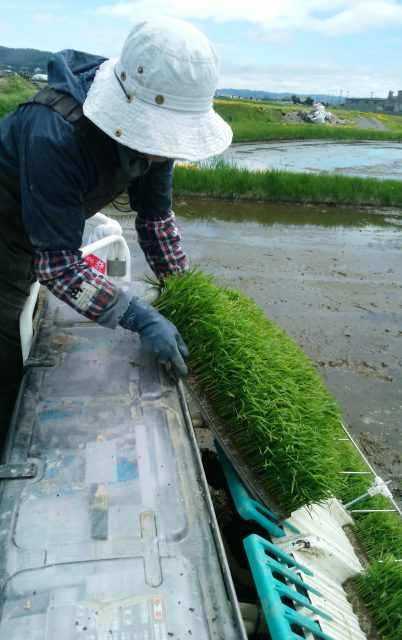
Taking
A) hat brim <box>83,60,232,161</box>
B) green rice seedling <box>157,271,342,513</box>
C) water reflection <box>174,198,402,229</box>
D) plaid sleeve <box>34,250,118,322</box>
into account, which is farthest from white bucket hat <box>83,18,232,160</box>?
water reflection <box>174,198,402,229</box>

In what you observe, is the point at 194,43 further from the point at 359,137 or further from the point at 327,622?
the point at 359,137

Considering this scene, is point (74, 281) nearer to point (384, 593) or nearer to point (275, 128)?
point (384, 593)

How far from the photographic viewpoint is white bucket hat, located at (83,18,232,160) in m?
1.57

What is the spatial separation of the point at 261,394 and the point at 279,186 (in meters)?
9.31

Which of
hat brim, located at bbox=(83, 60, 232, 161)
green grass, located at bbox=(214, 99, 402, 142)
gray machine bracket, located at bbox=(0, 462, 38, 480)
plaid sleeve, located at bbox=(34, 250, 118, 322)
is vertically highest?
green grass, located at bbox=(214, 99, 402, 142)

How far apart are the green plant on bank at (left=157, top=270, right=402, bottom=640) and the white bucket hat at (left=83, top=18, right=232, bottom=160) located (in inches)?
29.1

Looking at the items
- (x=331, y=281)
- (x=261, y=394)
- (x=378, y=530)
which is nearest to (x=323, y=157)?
(x=331, y=281)

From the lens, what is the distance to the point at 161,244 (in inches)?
97.6

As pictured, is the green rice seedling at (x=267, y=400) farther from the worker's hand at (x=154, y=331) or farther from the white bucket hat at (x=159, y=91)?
the white bucket hat at (x=159, y=91)

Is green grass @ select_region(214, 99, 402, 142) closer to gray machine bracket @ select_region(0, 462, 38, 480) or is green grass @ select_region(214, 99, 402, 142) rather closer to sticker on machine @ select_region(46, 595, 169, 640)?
gray machine bracket @ select_region(0, 462, 38, 480)

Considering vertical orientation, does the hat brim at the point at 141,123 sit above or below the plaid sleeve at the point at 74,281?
above

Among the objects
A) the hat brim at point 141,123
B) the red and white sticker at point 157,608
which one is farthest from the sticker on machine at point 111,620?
the hat brim at point 141,123

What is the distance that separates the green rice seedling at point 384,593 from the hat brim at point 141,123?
1.69 m

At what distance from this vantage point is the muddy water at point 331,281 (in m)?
3.95
